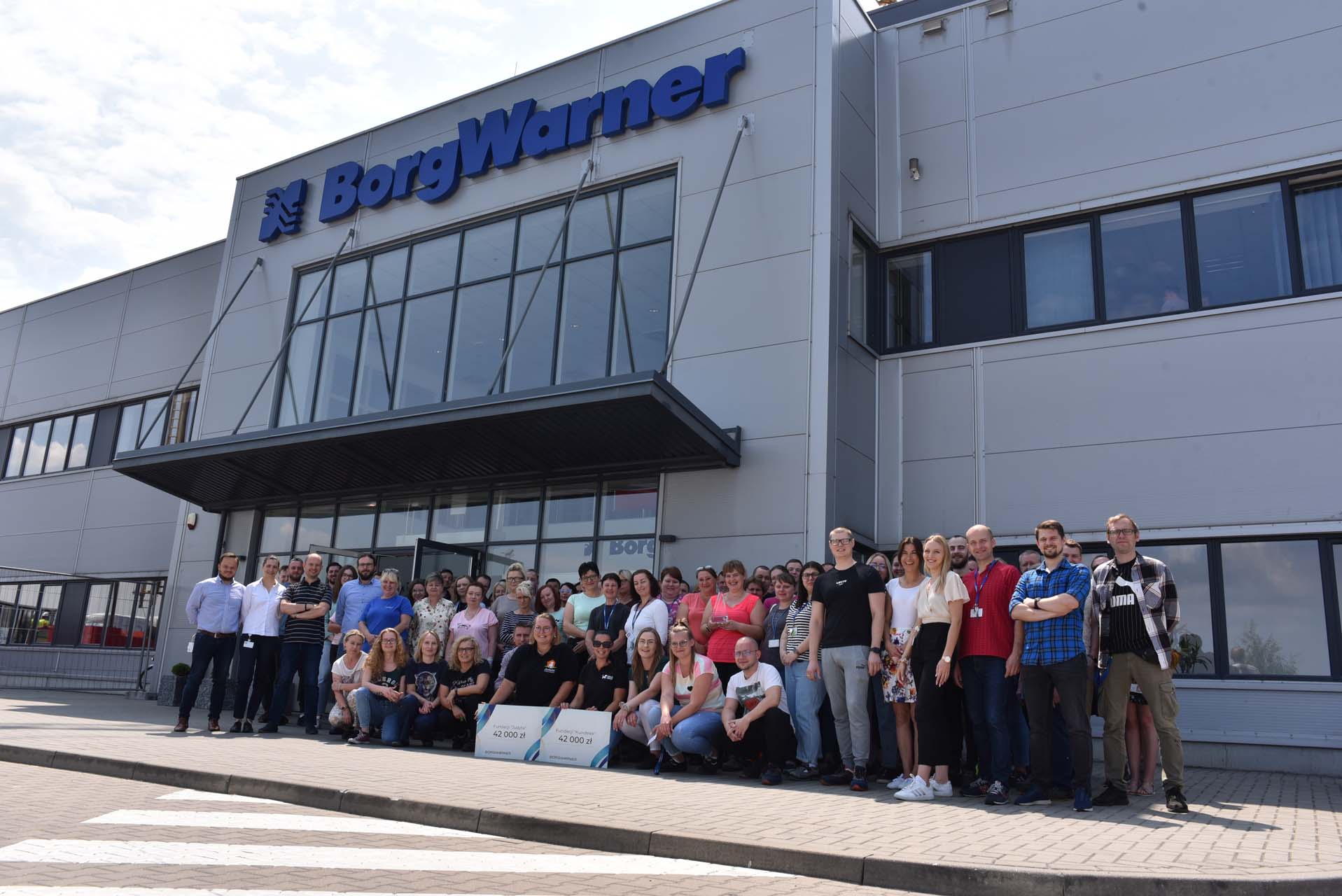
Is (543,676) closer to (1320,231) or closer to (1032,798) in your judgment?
(1032,798)

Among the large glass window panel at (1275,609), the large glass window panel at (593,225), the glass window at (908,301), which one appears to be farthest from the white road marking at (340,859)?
the large glass window panel at (593,225)

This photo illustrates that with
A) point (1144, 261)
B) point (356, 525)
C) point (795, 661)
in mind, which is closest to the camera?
point (795, 661)

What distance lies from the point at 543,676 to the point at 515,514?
5.18 m

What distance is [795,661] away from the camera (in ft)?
29.6

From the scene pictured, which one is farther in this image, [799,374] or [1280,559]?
[799,374]

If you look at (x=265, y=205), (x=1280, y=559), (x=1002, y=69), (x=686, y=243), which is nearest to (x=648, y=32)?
(x=686, y=243)

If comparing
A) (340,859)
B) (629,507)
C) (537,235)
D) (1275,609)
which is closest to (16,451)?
(537,235)

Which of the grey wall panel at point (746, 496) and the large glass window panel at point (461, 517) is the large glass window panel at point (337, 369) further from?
the grey wall panel at point (746, 496)

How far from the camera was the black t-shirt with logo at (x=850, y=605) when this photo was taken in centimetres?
824

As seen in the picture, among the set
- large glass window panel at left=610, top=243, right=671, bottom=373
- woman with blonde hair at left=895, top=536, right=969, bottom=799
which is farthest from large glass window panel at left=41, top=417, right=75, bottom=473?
woman with blonde hair at left=895, top=536, right=969, bottom=799

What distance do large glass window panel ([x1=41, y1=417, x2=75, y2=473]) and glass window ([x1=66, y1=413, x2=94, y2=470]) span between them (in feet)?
0.61

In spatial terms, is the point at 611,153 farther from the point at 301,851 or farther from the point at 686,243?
the point at 301,851

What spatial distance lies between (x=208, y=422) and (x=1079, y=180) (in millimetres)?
15693

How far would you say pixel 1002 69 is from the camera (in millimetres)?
14047
